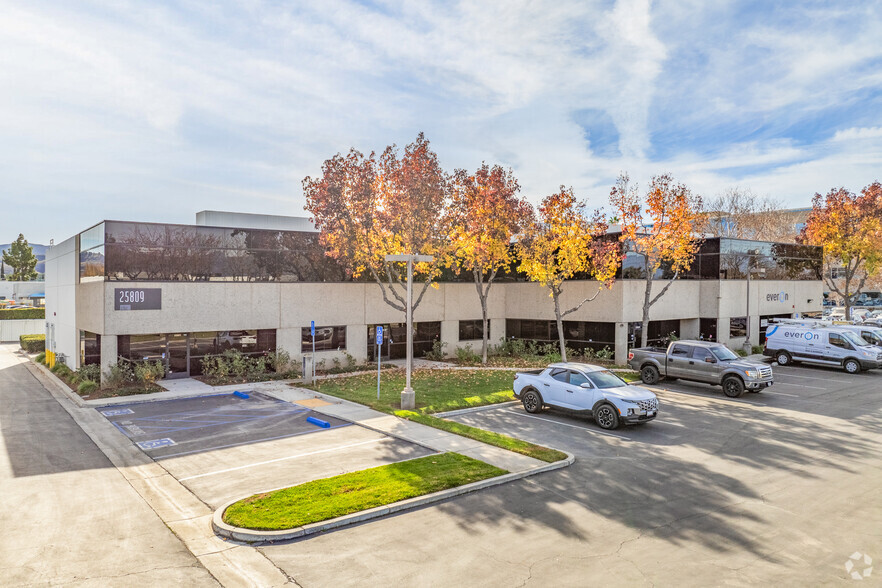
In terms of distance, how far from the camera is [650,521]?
9.39m

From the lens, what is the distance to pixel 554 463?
12.3 m

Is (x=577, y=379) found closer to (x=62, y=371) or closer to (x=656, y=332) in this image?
(x=656, y=332)

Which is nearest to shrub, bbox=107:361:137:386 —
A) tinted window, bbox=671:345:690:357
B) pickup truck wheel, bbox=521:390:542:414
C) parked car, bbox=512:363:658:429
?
parked car, bbox=512:363:658:429

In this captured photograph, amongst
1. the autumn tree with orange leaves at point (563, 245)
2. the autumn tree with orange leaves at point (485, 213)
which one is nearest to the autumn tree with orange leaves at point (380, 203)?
Result: the autumn tree with orange leaves at point (485, 213)

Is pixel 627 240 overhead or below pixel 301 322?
overhead

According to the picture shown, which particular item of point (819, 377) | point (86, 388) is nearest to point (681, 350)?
point (819, 377)

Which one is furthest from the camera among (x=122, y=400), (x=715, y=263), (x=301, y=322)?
(x=715, y=263)

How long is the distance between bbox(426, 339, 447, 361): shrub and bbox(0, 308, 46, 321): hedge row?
34.9 meters

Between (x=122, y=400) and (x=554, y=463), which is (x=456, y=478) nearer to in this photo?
(x=554, y=463)

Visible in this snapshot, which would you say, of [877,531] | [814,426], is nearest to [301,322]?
[814,426]

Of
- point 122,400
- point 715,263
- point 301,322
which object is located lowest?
point 122,400

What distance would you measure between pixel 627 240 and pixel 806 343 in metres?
10.4

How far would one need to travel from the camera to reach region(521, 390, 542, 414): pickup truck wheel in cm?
1752

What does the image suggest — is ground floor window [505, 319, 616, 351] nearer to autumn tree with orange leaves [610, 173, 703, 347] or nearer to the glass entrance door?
autumn tree with orange leaves [610, 173, 703, 347]
